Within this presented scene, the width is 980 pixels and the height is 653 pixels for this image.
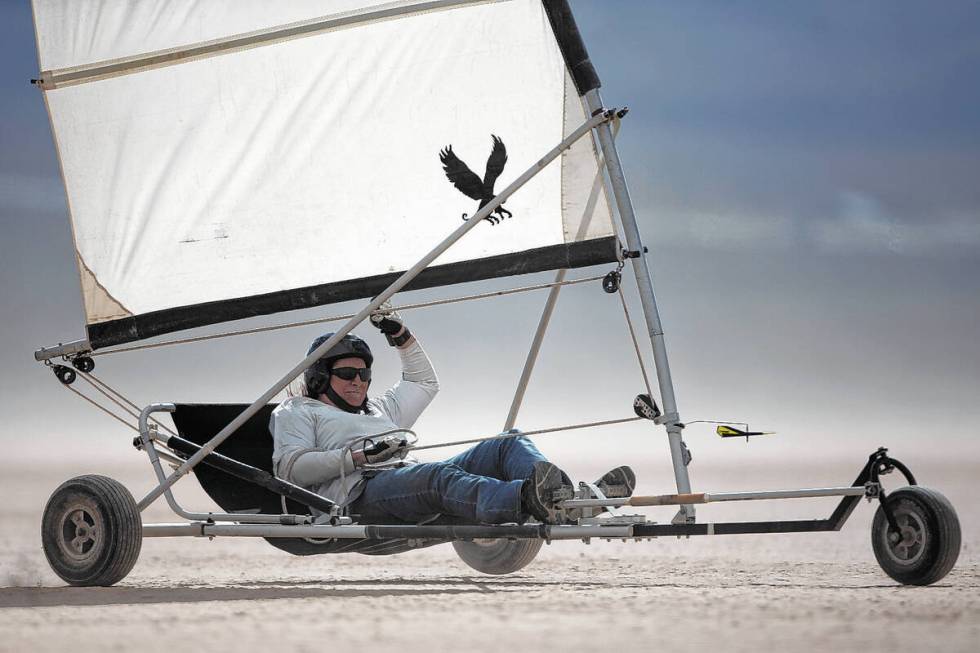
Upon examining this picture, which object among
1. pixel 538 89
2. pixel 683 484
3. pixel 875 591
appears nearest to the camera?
pixel 875 591

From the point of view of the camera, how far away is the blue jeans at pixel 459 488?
5836mm

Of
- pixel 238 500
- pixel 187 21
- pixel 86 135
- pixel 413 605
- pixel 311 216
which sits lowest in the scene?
pixel 413 605

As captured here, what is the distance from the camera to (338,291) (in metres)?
7.16

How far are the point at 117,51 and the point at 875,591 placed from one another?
4875 millimetres

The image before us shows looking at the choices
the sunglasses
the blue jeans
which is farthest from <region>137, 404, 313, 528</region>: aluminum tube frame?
the sunglasses

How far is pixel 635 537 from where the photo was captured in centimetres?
568

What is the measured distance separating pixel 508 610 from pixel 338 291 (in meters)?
2.85

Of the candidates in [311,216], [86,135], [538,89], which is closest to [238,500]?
[311,216]

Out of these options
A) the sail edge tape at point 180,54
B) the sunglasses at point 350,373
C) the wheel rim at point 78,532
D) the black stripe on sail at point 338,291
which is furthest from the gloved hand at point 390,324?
the wheel rim at point 78,532

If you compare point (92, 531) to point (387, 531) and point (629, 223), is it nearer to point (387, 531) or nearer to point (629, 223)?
point (387, 531)

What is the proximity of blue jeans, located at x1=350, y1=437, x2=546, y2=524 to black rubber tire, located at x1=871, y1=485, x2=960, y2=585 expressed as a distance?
154 cm

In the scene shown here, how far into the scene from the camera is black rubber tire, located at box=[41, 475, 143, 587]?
20.7ft

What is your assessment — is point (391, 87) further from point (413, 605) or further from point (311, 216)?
point (413, 605)

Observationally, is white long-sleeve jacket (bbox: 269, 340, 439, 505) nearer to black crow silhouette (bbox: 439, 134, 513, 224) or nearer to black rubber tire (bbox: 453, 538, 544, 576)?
black rubber tire (bbox: 453, 538, 544, 576)
